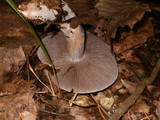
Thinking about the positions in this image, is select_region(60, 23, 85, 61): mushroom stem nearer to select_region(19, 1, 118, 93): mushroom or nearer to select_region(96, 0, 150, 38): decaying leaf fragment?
select_region(19, 1, 118, 93): mushroom

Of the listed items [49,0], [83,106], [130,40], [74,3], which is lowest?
[83,106]

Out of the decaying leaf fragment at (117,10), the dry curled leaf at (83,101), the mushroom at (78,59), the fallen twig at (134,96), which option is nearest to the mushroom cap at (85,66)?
the mushroom at (78,59)

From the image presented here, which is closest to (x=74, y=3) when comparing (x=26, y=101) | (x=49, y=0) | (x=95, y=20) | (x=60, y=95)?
(x=95, y=20)

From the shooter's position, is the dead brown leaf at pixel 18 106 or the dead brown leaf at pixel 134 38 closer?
the dead brown leaf at pixel 18 106

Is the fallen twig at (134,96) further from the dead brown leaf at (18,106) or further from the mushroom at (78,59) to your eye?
the dead brown leaf at (18,106)

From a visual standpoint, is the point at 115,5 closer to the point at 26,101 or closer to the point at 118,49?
the point at 118,49

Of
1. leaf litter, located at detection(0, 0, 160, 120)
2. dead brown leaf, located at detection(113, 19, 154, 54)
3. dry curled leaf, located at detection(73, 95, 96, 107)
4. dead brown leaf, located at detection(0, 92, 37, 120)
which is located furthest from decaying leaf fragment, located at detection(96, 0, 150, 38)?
dead brown leaf, located at detection(0, 92, 37, 120)

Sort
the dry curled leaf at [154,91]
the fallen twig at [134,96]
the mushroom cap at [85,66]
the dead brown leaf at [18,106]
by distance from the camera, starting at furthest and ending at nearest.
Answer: the dry curled leaf at [154,91] < the mushroom cap at [85,66] < the fallen twig at [134,96] < the dead brown leaf at [18,106]
